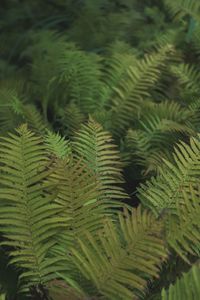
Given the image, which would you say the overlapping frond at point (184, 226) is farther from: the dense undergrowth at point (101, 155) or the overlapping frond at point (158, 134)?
the overlapping frond at point (158, 134)

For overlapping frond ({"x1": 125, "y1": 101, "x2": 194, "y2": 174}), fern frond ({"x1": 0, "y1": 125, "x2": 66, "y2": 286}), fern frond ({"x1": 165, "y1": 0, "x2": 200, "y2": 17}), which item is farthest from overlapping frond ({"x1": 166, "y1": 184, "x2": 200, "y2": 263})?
fern frond ({"x1": 165, "y1": 0, "x2": 200, "y2": 17})

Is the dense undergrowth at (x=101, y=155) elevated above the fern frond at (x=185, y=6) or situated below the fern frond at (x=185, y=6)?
below

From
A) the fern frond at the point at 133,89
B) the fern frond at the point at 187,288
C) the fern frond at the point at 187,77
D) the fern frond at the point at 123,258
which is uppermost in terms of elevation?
the fern frond at the point at 187,288

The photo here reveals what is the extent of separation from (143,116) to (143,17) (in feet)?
4.46

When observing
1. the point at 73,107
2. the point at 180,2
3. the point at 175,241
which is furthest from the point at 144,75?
the point at 175,241

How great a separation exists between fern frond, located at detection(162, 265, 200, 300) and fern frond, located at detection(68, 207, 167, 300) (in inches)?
2.7

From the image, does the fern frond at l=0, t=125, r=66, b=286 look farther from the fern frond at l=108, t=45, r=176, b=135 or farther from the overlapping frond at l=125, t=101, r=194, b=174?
the fern frond at l=108, t=45, r=176, b=135

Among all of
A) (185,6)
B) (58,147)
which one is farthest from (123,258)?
(185,6)

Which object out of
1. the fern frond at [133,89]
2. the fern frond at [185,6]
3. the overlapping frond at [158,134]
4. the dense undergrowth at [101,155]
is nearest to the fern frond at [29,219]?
the dense undergrowth at [101,155]

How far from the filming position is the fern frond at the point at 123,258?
4.99 feet

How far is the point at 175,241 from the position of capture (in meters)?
1.67

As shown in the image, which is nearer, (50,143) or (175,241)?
(175,241)

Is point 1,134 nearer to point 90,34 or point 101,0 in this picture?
point 90,34

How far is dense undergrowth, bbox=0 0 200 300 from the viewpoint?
162 centimetres
